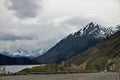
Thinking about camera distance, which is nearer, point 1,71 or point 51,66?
point 1,71

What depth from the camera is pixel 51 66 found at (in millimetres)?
138500

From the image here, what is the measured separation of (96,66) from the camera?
194 meters

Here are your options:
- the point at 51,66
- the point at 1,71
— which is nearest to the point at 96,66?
the point at 51,66

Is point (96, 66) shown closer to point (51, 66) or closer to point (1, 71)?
point (51, 66)

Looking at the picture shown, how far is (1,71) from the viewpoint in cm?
6056

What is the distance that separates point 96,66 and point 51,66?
61.9 metres

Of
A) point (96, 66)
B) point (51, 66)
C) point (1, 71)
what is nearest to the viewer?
point (1, 71)

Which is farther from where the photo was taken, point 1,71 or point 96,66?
point 96,66

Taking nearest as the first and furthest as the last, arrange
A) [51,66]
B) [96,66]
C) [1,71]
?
[1,71]
[51,66]
[96,66]

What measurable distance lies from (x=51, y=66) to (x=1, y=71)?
7849cm

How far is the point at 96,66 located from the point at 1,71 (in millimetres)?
138357
